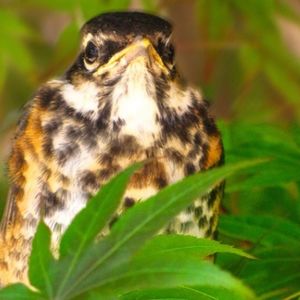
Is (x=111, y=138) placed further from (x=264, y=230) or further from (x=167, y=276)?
(x=167, y=276)

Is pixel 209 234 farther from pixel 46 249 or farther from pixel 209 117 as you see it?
pixel 46 249

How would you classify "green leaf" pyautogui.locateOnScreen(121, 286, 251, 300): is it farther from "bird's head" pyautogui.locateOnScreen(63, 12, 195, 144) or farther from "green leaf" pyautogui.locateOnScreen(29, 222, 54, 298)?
"bird's head" pyautogui.locateOnScreen(63, 12, 195, 144)

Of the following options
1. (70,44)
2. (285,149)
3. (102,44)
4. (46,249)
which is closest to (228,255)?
(285,149)

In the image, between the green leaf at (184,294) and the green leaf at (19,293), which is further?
the green leaf at (184,294)

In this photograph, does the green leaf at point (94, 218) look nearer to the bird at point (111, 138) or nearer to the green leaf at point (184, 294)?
the green leaf at point (184, 294)

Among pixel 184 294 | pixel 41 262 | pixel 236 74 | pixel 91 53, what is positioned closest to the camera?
pixel 41 262

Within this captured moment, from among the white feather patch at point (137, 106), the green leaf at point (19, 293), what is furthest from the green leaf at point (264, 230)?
the green leaf at point (19, 293)

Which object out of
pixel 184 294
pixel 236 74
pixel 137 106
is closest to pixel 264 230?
pixel 137 106
